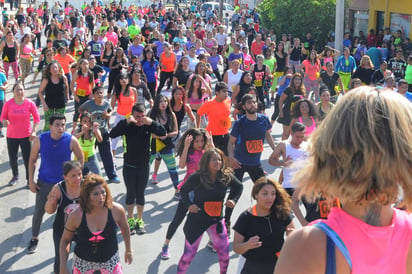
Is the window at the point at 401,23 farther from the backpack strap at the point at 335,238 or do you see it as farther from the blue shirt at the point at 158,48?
the backpack strap at the point at 335,238

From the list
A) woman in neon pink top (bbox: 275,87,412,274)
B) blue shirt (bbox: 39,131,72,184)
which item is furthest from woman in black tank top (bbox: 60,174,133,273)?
woman in neon pink top (bbox: 275,87,412,274)

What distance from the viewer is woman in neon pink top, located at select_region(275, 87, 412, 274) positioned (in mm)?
1861

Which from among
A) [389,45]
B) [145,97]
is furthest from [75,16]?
[145,97]

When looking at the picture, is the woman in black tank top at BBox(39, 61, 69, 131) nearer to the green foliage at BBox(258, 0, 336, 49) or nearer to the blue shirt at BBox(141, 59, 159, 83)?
the blue shirt at BBox(141, 59, 159, 83)

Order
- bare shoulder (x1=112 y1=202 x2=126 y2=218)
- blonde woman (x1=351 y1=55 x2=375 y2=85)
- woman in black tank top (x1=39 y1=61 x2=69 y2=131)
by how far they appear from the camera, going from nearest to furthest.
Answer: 1. bare shoulder (x1=112 y1=202 x2=126 y2=218)
2. woman in black tank top (x1=39 y1=61 x2=69 y2=131)
3. blonde woman (x1=351 y1=55 x2=375 y2=85)

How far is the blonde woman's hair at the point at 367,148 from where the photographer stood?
1858 mm

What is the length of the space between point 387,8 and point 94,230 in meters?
23.2

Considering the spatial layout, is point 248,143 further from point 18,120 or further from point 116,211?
point 18,120

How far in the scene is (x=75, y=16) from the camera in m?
31.1

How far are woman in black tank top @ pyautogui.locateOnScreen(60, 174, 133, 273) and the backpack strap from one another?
363cm

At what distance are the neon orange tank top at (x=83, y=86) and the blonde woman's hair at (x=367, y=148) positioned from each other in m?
11.1

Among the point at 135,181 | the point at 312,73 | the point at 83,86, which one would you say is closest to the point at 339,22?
the point at 312,73

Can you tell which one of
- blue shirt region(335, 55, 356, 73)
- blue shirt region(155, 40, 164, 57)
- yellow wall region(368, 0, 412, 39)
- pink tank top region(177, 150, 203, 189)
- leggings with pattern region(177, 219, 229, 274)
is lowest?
leggings with pattern region(177, 219, 229, 274)

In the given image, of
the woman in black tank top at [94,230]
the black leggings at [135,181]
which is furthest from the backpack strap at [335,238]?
the black leggings at [135,181]
